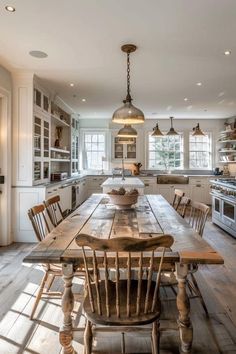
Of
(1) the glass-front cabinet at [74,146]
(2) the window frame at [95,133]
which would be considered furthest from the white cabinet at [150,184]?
(1) the glass-front cabinet at [74,146]

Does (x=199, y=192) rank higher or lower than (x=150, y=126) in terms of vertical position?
lower

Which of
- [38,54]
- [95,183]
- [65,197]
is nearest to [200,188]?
[95,183]

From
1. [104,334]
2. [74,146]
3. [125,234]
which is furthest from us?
[74,146]

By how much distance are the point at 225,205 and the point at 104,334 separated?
3732 millimetres

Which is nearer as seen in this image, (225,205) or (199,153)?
(225,205)

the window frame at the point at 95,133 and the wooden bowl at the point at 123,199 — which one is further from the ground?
the window frame at the point at 95,133

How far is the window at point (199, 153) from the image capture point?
28.9 feet

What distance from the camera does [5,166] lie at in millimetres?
4254

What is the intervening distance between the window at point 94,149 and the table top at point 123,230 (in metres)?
5.68

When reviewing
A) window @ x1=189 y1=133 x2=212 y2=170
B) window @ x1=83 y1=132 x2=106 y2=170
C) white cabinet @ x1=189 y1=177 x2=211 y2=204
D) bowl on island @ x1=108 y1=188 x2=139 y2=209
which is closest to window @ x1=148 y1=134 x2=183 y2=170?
window @ x1=189 y1=133 x2=212 y2=170

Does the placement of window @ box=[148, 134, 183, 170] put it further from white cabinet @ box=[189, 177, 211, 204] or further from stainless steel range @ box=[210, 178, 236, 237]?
stainless steel range @ box=[210, 178, 236, 237]

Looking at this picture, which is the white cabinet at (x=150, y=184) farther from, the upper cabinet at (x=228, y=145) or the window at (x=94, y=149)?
the upper cabinet at (x=228, y=145)

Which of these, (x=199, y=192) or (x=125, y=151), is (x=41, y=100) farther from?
(x=199, y=192)

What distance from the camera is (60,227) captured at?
2262mm
